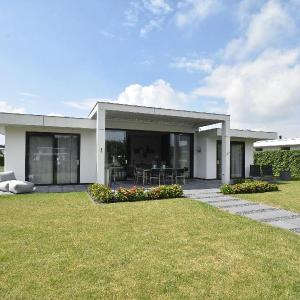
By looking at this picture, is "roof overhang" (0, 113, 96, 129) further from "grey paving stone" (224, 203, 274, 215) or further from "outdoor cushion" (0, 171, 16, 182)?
"grey paving stone" (224, 203, 274, 215)

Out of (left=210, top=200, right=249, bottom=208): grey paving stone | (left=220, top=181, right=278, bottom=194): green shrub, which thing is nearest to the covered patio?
(left=220, top=181, right=278, bottom=194): green shrub

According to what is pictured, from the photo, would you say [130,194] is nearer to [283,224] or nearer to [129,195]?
[129,195]

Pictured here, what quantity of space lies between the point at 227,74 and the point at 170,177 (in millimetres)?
5609

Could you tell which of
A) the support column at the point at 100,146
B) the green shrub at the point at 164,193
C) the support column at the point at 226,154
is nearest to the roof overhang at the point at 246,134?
the support column at the point at 226,154

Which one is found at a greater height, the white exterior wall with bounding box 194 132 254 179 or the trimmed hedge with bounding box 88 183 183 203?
the white exterior wall with bounding box 194 132 254 179

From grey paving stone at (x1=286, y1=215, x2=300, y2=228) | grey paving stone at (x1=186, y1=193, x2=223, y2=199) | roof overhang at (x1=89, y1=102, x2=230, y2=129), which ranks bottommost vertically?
grey paving stone at (x1=286, y1=215, x2=300, y2=228)

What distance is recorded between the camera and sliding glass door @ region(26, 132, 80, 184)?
1212 centimetres

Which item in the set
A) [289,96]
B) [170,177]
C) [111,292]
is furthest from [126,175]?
[111,292]

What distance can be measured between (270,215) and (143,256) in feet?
14.0

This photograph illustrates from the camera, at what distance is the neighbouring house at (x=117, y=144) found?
11.3 metres

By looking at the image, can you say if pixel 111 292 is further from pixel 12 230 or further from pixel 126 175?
pixel 126 175

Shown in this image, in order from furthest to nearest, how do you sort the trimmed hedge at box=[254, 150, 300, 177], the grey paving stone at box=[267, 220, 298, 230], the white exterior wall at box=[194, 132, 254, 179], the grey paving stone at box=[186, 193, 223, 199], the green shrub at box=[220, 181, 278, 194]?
the trimmed hedge at box=[254, 150, 300, 177] < the white exterior wall at box=[194, 132, 254, 179] < the green shrub at box=[220, 181, 278, 194] < the grey paving stone at box=[186, 193, 223, 199] < the grey paving stone at box=[267, 220, 298, 230]

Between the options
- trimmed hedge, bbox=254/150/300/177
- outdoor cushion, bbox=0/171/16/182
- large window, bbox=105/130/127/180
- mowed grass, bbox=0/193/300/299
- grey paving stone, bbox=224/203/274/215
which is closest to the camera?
mowed grass, bbox=0/193/300/299

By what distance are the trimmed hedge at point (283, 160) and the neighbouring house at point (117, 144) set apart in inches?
185
